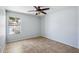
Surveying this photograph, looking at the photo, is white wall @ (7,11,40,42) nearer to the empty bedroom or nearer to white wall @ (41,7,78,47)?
the empty bedroom

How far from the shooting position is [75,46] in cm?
360

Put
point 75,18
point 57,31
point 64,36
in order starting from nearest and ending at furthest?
point 75,18, point 64,36, point 57,31

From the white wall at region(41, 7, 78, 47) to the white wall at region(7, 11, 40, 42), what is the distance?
86cm

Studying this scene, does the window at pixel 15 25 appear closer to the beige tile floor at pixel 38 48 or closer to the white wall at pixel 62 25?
the beige tile floor at pixel 38 48

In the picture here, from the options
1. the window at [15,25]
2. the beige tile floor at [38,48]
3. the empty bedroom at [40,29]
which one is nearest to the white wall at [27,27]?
the empty bedroom at [40,29]

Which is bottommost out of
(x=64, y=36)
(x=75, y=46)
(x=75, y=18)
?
(x=75, y=46)

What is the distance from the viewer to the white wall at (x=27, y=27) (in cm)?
491

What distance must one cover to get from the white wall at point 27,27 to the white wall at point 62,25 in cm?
86

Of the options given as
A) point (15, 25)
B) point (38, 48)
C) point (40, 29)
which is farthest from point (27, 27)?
point (38, 48)

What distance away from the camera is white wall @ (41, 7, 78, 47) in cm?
367
